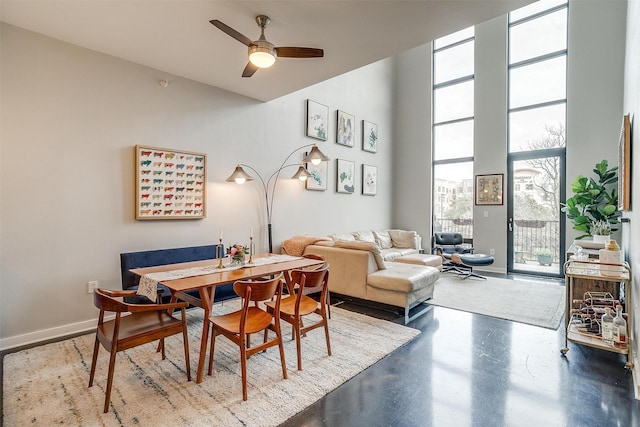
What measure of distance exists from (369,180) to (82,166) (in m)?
5.13

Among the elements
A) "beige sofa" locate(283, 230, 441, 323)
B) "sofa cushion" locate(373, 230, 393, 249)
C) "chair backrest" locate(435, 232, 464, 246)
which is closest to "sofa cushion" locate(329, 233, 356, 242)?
"sofa cushion" locate(373, 230, 393, 249)

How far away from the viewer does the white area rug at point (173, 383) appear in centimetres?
184

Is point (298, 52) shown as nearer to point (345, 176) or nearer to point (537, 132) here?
point (345, 176)

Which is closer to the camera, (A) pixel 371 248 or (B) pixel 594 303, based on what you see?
(B) pixel 594 303

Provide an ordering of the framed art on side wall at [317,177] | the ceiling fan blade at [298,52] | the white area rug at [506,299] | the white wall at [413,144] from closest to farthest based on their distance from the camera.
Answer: the ceiling fan blade at [298,52]
the white area rug at [506,299]
the framed art on side wall at [317,177]
the white wall at [413,144]

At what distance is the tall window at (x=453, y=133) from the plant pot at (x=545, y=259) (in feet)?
4.25

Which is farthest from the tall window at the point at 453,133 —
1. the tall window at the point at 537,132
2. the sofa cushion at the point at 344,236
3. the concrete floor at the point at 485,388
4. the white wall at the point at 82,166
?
the white wall at the point at 82,166

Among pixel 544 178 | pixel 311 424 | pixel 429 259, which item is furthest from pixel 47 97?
pixel 544 178

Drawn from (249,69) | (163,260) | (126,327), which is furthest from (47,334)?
(249,69)

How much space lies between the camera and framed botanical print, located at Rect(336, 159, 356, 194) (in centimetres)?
603

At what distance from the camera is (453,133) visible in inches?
273

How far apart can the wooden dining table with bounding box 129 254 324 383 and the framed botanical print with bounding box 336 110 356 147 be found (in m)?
3.46

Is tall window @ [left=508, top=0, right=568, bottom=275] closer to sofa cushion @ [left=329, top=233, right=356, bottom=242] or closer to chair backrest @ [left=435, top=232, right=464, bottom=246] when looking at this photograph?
chair backrest @ [left=435, top=232, right=464, bottom=246]

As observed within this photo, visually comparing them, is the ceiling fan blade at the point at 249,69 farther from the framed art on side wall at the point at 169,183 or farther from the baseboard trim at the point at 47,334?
the baseboard trim at the point at 47,334
